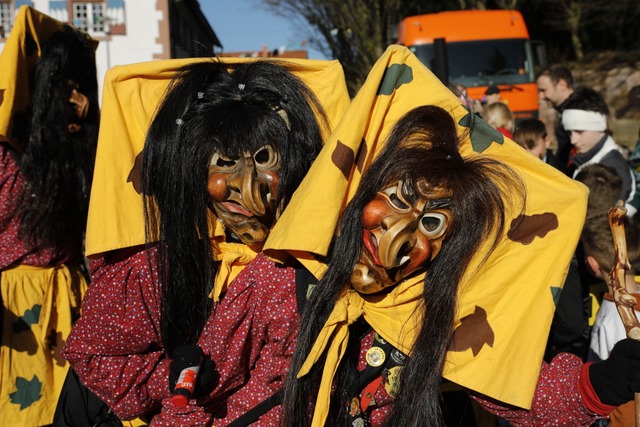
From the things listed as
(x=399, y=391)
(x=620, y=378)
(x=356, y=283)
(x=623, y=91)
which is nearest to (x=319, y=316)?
(x=356, y=283)

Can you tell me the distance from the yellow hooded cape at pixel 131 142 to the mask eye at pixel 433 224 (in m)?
0.61

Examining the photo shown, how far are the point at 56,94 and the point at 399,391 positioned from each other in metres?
1.95

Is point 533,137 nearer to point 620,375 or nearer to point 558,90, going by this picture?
point 558,90

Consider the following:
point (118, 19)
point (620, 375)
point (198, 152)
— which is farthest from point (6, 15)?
point (620, 375)

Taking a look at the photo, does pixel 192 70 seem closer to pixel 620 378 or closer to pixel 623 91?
pixel 620 378

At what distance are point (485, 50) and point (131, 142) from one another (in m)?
10.4

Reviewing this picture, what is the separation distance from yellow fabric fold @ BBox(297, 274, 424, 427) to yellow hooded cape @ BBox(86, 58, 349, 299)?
43 cm

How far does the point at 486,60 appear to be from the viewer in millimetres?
12086

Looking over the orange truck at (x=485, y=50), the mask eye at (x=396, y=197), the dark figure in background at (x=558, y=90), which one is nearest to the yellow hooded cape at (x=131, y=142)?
the mask eye at (x=396, y=197)

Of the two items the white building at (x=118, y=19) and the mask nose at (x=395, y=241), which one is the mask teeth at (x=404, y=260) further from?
the white building at (x=118, y=19)

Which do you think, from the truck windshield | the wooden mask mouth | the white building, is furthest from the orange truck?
the white building

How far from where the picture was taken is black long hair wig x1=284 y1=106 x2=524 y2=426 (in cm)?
209

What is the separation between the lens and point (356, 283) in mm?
2125

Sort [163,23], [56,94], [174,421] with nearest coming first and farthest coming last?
[174,421] → [56,94] → [163,23]
